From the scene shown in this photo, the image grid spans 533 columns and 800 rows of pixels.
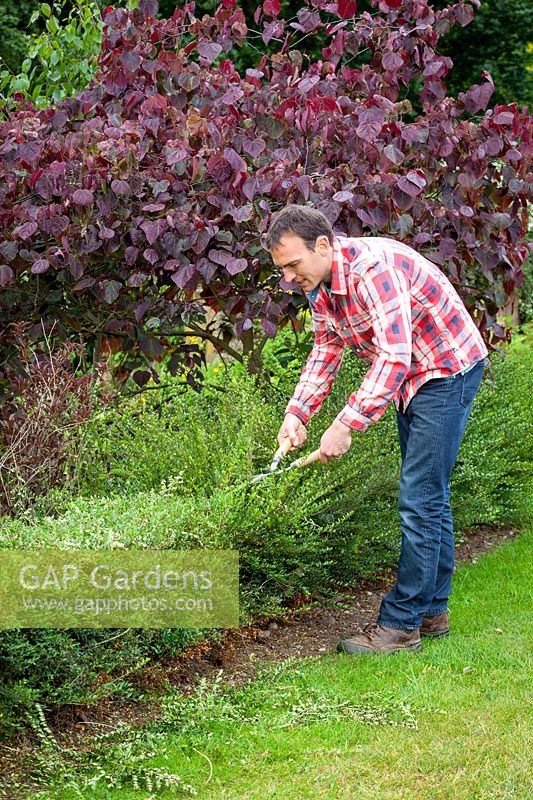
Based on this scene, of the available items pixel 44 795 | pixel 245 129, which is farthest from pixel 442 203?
pixel 44 795

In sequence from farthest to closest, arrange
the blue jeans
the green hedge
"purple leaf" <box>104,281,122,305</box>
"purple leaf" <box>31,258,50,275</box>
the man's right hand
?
"purple leaf" <box>104,281,122,305</box> < "purple leaf" <box>31,258,50,275</box> < the man's right hand < the blue jeans < the green hedge

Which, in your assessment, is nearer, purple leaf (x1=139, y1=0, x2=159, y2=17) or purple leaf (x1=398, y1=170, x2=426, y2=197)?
purple leaf (x1=398, y1=170, x2=426, y2=197)

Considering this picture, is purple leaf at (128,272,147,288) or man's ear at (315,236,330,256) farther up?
man's ear at (315,236,330,256)

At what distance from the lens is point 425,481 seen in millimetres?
3762

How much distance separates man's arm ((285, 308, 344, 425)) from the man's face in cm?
32

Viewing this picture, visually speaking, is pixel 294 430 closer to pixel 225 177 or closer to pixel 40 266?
pixel 225 177

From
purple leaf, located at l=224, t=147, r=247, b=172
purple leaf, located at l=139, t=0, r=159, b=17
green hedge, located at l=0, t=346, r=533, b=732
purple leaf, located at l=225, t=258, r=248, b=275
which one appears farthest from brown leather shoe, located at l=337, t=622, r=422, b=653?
purple leaf, located at l=139, t=0, r=159, b=17

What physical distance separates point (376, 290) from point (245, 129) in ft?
5.69

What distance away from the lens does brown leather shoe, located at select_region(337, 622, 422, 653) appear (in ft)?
12.7

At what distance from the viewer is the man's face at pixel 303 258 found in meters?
3.48

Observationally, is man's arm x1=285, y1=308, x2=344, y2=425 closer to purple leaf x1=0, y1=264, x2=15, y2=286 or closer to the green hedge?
the green hedge

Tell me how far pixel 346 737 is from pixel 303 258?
1626mm

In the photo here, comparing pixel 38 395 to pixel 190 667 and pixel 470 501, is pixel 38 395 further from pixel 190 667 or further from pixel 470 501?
pixel 470 501

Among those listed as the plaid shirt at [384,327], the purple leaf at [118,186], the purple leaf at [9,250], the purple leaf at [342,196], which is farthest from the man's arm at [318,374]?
the purple leaf at [9,250]
